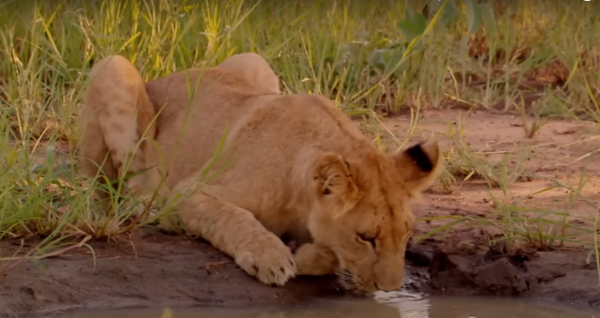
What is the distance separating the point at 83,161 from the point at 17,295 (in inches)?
53.5

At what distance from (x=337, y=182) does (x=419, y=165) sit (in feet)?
1.54

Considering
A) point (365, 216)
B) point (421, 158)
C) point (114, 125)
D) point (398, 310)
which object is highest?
point (421, 158)

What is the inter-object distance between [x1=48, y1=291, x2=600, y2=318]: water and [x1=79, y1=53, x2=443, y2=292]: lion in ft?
0.37

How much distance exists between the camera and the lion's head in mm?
4363

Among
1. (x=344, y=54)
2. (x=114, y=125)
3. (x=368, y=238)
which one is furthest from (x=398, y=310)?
(x=344, y=54)

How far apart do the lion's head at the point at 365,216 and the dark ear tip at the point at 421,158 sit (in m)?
0.07

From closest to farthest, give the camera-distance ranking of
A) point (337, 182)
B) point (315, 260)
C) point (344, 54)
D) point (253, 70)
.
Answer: point (337, 182) → point (315, 260) → point (253, 70) → point (344, 54)

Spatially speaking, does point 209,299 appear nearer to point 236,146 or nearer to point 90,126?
point 236,146

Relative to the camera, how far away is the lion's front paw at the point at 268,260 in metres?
4.52

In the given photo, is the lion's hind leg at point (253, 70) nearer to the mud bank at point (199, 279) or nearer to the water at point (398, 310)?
the mud bank at point (199, 279)

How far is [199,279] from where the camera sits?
4.57 metres

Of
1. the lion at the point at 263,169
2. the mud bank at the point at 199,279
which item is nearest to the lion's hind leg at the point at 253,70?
the lion at the point at 263,169

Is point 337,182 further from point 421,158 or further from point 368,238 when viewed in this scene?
point 421,158

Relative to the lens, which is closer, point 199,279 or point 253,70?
point 199,279
